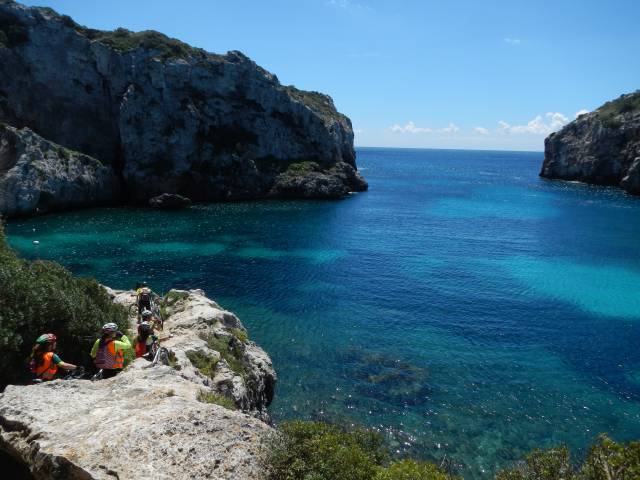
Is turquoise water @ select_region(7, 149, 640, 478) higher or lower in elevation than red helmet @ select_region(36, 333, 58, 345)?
lower

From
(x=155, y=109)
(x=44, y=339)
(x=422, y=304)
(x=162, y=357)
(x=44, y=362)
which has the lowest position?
(x=422, y=304)

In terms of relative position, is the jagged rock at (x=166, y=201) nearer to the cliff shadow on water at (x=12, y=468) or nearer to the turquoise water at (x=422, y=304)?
the turquoise water at (x=422, y=304)

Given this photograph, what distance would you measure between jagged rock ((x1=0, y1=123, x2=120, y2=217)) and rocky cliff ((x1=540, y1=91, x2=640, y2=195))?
118m

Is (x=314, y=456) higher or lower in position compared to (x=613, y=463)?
lower

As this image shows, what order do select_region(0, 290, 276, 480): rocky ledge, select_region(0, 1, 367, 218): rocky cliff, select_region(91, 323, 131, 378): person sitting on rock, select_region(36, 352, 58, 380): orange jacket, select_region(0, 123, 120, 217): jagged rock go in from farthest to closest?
select_region(0, 1, 367, 218): rocky cliff
select_region(0, 123, 120, 217): jagged rock
select_region(91, 323, 131, 378): person sitting on rock
select_region(36, 352, 58, 380): orange jacket
select_region(0, 290, 276, 480): rocky ledge

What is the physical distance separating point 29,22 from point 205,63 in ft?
98.5

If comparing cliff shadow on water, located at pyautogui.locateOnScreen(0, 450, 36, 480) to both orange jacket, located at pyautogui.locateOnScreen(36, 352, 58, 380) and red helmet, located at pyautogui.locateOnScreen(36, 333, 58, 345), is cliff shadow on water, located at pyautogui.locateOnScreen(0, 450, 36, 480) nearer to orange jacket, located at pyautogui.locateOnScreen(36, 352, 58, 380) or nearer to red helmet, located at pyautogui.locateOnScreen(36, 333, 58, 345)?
orange jacket, located at pyautogui.locateOnScreen(36, 352, 58, 380)

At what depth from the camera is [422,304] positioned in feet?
126

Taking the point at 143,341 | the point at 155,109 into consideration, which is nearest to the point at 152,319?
the point at 143,341

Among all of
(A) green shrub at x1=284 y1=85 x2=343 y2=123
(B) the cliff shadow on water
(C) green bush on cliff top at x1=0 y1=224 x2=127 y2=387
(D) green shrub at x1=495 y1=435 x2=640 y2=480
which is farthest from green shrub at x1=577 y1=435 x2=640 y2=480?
(A) green shrub at x1=284 y1=85 x2=343 y2=123

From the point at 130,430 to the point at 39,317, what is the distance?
8.51m

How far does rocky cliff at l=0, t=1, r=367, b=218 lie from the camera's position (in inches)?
3076

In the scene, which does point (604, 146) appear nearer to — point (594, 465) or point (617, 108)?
point (617, 108)

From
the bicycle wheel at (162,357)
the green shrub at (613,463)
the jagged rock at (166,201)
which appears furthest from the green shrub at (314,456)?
the jagged rock at (166,201)
